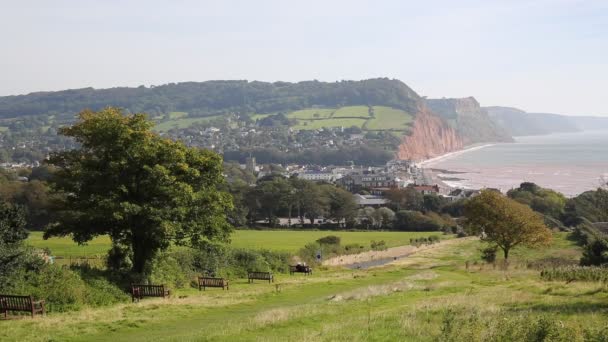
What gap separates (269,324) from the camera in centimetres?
1641

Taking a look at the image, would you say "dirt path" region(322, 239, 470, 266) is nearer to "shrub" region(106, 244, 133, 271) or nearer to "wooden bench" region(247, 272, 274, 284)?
"wooden bench" region(247, 272, 274, 284)

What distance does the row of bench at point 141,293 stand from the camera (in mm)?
19484

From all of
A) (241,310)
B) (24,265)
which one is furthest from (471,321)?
(24,265)

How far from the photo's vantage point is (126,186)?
92.2ft

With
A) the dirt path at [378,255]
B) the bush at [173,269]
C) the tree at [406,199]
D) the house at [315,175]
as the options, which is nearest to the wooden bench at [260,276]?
the bush at [173,269]

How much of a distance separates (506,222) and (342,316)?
30249mm

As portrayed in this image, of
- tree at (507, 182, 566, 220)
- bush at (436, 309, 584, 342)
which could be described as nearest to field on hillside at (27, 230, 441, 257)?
tree at (507, 182, 566, 220)

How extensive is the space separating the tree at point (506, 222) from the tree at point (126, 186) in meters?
24.6

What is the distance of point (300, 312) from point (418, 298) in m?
5.95

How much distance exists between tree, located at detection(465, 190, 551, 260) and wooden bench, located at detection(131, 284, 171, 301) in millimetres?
28046

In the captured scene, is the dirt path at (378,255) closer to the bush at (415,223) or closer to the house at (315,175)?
the bush at (415,223)

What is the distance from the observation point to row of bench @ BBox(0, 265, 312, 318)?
19.5 meters

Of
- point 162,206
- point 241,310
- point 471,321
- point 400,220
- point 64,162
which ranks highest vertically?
point 64,162

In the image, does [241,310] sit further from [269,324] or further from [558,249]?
[558,249]
